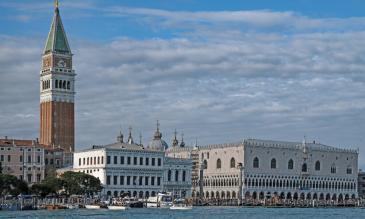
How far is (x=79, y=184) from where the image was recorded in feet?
305

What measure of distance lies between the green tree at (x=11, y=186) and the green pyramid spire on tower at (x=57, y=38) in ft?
123

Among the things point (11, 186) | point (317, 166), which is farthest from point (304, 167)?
point (11, 186)

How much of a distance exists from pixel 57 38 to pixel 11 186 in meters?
39.0

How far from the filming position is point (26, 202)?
8825 cm

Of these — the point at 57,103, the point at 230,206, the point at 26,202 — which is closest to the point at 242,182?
the point at 230,206

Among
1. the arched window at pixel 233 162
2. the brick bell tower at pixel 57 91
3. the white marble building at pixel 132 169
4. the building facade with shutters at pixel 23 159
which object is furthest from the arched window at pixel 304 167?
the building facade with shutters at pixel 23 159

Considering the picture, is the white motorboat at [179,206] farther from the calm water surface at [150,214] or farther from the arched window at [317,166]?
the arched window at [317,166]

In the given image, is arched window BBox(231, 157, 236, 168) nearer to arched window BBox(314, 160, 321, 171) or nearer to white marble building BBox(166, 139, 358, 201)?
white marble building BBox(166, 139, 358, 201)

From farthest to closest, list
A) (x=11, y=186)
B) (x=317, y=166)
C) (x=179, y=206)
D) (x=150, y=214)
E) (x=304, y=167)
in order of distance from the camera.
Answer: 1. (x=317, y=166)
2. (x=304, y=167)
3. (x=11, y=186)
4. (x=179, y=206)
5. (x=150, y=214)

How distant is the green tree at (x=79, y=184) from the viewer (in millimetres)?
92125

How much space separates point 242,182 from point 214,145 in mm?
9639

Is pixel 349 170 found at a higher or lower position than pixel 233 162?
lower

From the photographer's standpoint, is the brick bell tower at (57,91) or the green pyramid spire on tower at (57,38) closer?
the brick bell tower at (57,91)

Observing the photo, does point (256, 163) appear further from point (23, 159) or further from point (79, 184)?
point (79, 184)
